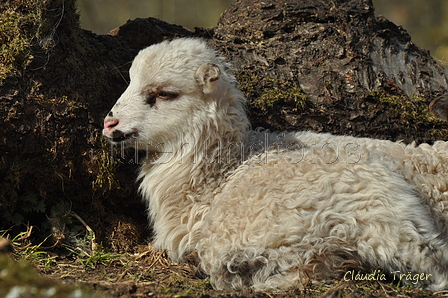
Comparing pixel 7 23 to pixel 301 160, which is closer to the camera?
pixel 301 160

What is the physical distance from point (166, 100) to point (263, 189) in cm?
121

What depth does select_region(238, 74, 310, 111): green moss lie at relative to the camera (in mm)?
5031

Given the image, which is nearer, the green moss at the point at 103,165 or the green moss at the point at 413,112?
the green moss at the point at 103,165

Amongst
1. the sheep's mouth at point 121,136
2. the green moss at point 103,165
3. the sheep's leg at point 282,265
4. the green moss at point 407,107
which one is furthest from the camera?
the green moss at point 407,107

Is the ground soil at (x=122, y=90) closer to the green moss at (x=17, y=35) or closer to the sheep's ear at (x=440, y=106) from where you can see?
the green moss at (x=17, y=35)

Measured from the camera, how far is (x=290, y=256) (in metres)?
3.37

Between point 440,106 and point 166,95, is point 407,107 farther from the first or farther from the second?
point 166,95

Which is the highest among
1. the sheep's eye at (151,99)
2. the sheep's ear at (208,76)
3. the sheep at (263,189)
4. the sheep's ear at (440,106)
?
the sheep's ear at (440,106)

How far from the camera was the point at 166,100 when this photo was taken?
4.00 meters

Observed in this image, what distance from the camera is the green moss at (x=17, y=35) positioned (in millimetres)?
4145

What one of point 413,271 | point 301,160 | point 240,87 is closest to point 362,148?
point 301,160

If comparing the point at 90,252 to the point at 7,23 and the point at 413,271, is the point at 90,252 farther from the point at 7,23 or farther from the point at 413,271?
the point at 413,271

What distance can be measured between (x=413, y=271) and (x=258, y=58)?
313 centimetres

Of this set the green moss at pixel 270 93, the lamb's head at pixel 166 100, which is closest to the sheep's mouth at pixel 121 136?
the lamb's head at pixel 166 100
